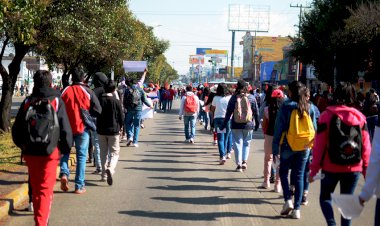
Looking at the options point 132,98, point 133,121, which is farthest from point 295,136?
point 133,121

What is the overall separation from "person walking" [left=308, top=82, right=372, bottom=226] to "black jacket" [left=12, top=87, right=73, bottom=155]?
8.61 feet

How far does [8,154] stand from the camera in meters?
12.3

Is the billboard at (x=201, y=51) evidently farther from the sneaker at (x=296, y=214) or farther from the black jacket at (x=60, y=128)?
the black jacket at (x=60, y=128)

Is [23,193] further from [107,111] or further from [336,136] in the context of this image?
[336,136]

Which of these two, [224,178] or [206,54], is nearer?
[224,178]

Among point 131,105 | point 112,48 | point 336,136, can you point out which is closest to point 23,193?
point 336,136

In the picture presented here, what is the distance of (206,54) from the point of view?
154000 millimetres

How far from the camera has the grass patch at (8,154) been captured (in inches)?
410

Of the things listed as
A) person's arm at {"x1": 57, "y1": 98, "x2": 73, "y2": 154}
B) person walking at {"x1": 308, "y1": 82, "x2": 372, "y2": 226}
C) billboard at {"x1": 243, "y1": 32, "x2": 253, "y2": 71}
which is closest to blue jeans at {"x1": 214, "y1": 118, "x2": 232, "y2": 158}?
person walking at {"x1": 308, "y1": 82, "x2": 372, "y2": 226}

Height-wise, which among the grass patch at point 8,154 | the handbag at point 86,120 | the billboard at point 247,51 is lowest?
the grass patch at point 8,154

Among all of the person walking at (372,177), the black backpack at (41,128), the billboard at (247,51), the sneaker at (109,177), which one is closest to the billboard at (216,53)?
the billboard at (247,51)

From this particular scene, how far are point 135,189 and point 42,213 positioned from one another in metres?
3.46

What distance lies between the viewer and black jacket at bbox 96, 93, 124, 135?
29.9ft

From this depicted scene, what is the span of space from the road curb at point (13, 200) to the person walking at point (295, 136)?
3528mm
